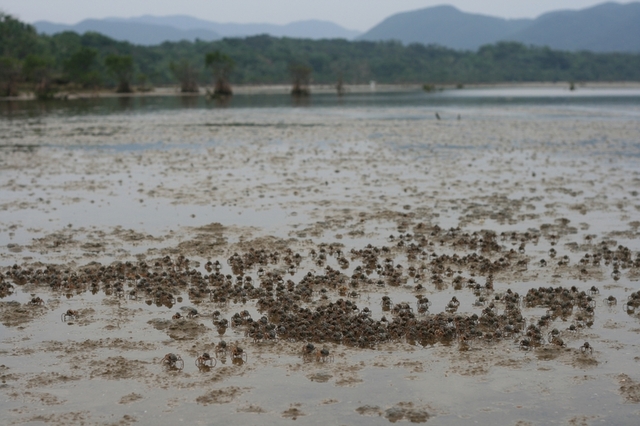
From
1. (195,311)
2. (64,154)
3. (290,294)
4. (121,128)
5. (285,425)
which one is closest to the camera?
(285,425)

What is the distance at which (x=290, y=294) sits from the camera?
11742 millimetres

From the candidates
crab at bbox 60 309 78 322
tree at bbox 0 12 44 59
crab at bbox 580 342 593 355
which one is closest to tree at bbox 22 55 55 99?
tree at bbox 0 12 44 59

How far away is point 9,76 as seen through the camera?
9219 centimetres

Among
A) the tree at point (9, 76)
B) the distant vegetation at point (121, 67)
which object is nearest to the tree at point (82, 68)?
the distant vegetation at point (121, 67)

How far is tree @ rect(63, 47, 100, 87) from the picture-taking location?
111 m

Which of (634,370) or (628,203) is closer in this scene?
(634,370)

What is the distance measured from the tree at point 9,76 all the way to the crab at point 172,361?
93226 millimetres

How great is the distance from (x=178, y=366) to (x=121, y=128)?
3773cm

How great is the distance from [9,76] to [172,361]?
9417cm

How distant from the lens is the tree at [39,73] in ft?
316

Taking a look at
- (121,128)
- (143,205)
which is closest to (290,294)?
(143,205)

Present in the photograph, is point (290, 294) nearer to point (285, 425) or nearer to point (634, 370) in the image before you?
point (285, 425)

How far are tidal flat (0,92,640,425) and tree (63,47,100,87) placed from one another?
299 ft

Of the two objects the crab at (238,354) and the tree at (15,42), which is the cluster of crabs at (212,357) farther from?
the tree at (15,42)
